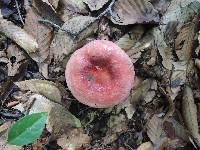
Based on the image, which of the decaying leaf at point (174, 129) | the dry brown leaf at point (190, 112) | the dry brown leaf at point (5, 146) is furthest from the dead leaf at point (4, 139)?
the dry brown leaf at point (190, 112)

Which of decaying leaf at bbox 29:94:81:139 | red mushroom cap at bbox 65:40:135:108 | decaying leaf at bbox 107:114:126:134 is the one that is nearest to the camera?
red mushroom cap at bbox 65:40:135:108

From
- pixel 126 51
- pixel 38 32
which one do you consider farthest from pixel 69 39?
pixel 126 51

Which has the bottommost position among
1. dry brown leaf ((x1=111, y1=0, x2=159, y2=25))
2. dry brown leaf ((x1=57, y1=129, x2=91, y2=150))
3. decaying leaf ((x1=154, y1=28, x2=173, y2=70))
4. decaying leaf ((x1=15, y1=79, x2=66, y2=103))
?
dry brown leaf ((x1=57, y1=129, x2=91, y2=150))

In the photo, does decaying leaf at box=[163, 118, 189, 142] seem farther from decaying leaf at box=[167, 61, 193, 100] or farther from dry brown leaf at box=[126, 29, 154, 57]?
dry brown leaf at box=[126, 29, 154, 57]

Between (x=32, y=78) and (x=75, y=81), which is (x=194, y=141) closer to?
(x=75, y=81)

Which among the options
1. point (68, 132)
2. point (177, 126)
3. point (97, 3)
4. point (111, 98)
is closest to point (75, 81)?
point (111, 98)

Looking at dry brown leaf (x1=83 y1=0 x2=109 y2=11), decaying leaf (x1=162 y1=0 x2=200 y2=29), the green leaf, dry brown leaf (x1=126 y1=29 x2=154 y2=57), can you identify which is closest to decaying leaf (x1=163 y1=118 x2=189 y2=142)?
dry brown leaf (x1=126 y1=29 x2=154 y2=57)

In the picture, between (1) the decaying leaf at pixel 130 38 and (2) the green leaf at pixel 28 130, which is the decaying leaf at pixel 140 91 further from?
(2) the green leaf at pixel 28 130

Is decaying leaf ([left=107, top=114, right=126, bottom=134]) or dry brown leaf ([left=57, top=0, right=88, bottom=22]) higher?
dry brown leaf ([left=57, top=0, right=88, bottom=22])
